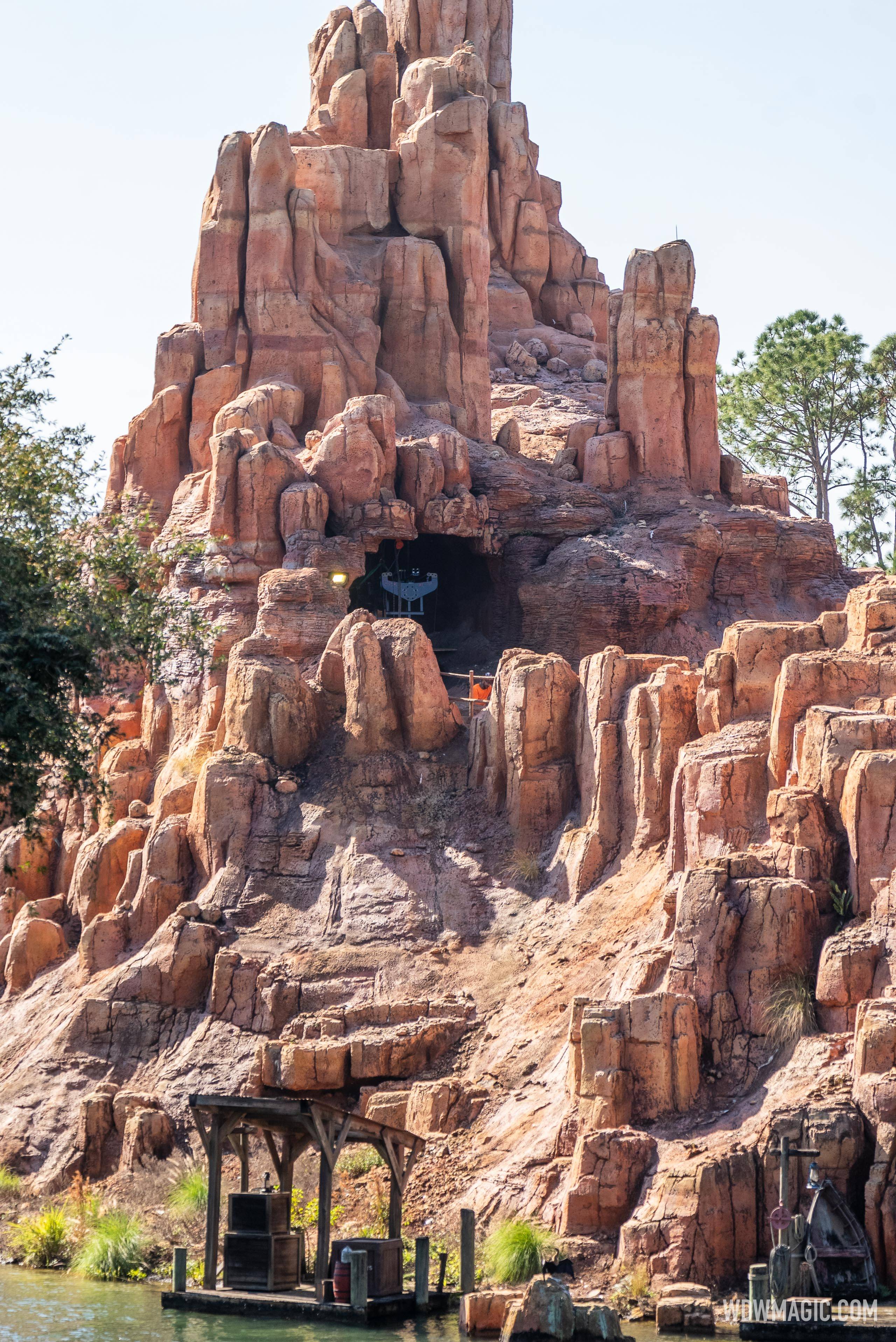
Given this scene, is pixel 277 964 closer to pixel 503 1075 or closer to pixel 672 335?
pixel 503 1075

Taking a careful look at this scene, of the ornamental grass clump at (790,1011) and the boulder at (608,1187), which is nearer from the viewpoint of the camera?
the boulder at (608,1187)

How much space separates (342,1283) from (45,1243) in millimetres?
7311

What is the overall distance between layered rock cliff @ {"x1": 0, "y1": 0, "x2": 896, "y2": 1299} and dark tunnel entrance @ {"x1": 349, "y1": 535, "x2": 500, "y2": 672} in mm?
118

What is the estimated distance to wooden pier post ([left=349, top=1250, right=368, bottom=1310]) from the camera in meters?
25.7

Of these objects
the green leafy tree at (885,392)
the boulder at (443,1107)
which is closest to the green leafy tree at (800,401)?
the green leafy tree at (885,392)

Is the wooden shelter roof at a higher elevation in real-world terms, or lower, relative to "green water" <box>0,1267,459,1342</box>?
higher

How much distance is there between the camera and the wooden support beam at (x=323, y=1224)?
26359 millimetres

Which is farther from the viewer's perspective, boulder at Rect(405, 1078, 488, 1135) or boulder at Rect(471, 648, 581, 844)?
boulder at Rect(471, 648, 581, 844)

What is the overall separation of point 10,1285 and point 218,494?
19.4 meters

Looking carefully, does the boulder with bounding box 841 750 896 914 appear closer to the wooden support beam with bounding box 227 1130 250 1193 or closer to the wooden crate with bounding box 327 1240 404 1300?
the wooden crate with bounding box 327 1240 404 1300

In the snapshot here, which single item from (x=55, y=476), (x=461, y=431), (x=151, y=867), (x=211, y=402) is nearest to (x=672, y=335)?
(x=461, y=431)

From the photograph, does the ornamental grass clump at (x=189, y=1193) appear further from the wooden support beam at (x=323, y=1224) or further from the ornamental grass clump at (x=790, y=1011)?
the ornamental grass clump at (x=790, y=1011)

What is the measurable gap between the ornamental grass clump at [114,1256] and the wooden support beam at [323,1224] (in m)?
5.06

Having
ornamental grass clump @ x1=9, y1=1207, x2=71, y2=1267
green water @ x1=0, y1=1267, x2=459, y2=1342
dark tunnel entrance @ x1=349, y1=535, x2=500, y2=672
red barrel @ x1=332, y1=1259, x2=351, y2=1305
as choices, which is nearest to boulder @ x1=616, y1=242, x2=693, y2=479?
dark tunnel entrance @ x1=349, y1=535, x2=500, y2=672
